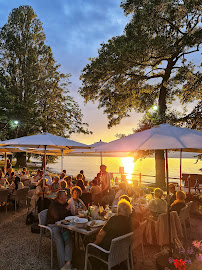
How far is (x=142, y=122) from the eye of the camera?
1686 centimetres

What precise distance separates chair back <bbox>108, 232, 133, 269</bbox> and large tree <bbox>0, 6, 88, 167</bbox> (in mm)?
20614

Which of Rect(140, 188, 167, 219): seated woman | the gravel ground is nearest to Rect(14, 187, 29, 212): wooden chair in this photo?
the gravel ground

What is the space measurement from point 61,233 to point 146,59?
41.4 ft

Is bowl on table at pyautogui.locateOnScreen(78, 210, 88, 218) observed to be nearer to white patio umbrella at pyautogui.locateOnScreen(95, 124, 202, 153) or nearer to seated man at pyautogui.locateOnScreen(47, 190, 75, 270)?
seated man at pyautogui.locateOnScreen(47, 190, 75, 270)

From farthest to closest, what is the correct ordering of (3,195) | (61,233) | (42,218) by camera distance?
(3,195), (42,218), (61,233)

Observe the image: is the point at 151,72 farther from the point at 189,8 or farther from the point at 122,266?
the point at 122,266

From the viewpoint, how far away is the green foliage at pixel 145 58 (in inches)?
529

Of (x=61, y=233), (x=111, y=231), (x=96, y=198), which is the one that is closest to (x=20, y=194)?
(x=96, y=198)

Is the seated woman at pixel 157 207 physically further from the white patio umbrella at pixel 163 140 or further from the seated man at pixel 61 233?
the seated man at pixel 61 233

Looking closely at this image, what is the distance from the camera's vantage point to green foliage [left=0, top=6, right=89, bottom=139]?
24219mm

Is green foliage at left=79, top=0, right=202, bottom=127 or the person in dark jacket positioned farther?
green foliage at left=79, top=0, right=202, bottom=127

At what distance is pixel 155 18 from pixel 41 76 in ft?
51.2

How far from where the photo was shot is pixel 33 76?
24797 mm

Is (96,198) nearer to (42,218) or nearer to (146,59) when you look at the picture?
(42,218)
